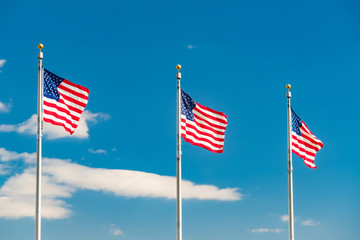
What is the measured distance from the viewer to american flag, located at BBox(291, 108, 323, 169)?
148 feet

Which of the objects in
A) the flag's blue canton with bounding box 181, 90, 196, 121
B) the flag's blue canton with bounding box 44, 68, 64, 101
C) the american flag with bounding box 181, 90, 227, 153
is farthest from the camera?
the flag's blue canton with bounding box 181, 90, 196, 121

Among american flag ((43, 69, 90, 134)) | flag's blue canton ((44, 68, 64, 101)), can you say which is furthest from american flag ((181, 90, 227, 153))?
flag's blue canton ((44, 68, 64, 101))

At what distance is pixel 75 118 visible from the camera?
1473 inches

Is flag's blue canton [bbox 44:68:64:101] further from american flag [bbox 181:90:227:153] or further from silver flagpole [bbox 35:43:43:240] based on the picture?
american flag [bbox 181:90:227:153]

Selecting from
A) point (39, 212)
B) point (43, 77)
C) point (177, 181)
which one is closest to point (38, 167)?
point (39, 212)

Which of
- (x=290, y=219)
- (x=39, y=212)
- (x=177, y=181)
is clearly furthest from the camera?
(x=290, y=219)

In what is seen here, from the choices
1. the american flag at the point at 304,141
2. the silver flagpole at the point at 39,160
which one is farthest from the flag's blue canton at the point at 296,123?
the silver flagpole at the point at 39,160

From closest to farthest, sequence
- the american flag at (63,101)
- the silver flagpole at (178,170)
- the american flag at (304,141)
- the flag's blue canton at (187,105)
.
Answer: the american flag at (63,101), the silver flagpole at (178,170), the flag's blue canton at (187,105), the american flag at (304,141)

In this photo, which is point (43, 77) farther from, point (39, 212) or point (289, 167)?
point (289, 167)

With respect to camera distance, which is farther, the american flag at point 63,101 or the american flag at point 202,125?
the american flag at point 202,125

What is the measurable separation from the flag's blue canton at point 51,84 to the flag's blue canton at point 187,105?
24.2 feet

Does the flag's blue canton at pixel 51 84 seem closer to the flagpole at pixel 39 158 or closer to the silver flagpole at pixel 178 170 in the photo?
the flagpole at pixel 39 158

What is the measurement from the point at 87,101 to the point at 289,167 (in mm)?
15082

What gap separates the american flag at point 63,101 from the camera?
36844 millimetres
